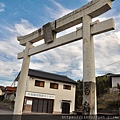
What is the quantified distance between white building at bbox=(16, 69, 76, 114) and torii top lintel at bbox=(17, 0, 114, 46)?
12312 millimetres

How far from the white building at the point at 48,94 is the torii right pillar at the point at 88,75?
14.3 m

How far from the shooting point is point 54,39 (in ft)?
17.7

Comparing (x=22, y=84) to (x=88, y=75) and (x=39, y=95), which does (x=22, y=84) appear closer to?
(x=88, y=75)

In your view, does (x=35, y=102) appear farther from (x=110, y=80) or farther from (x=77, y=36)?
(x=77, y=36)

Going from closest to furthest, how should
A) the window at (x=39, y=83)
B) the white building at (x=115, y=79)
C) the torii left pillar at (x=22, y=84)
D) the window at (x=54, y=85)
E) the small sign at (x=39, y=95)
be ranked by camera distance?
the torii left pillar at (x=22, y=84) < the small sign at (x=39, y=95) < the window at (x=39, y=83) < the window at (x=54, y=85) < the white building at (x=115, y=79)

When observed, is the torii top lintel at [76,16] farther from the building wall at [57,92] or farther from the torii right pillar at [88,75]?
the building wall at [57,92]

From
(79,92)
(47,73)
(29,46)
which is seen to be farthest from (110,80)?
(29,46)

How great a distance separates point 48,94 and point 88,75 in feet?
51.4

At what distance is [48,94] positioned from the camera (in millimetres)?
19000

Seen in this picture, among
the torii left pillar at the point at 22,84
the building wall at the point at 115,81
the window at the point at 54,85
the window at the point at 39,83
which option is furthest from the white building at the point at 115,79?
the torii left pillar at the point at 22,84

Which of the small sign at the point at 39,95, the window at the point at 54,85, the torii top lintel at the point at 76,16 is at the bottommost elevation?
the small sign at the point at 39,95

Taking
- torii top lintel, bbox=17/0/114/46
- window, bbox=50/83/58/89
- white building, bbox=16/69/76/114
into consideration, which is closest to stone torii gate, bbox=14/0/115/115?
torii top lintel, bbox=17/0/114/46

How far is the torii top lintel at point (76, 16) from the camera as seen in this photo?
4.22m

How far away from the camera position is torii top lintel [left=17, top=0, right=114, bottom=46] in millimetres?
4219
